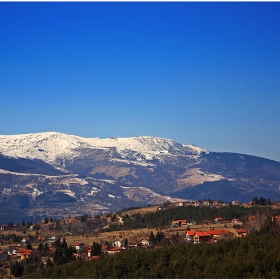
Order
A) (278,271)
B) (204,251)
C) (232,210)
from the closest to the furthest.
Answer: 1. (278,271)
2. (204,251)
3. (232,210)

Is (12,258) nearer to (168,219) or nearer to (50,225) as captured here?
(168,219)

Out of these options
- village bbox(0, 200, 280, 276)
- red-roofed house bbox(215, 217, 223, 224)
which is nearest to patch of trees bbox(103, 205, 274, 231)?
red-roofed house bbox(215, 217, 223, 224)

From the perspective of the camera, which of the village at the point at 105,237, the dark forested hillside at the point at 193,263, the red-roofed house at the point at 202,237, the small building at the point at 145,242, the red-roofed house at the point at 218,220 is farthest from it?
the red-roofed house at the point at 218,220

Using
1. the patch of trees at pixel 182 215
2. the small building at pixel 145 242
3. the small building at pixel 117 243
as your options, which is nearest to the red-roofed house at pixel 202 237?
the small building at pixel 145 242

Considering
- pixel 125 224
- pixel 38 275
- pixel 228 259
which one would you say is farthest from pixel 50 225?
pixel 228 259

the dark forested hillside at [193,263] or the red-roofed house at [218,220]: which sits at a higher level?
the red-roofed house at [218,220]

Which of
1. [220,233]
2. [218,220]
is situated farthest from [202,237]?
[218,220]

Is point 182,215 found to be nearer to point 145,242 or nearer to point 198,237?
point 145,242

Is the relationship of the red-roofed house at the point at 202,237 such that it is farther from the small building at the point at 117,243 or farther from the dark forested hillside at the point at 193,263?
the dark forested hillside at the point at 193,263

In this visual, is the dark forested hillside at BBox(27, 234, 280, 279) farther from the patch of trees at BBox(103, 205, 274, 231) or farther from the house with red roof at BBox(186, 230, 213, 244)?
the patch of trees at BBox(103, 205, 274, 231)

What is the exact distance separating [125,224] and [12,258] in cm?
4615

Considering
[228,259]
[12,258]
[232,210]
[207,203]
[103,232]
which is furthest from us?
[207,203]

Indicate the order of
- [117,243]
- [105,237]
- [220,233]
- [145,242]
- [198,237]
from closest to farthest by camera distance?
1. [198,237]
2. [145,242]
3. [220,233]
4. [117,243]
5. [105,237]

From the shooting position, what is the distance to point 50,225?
553ft
